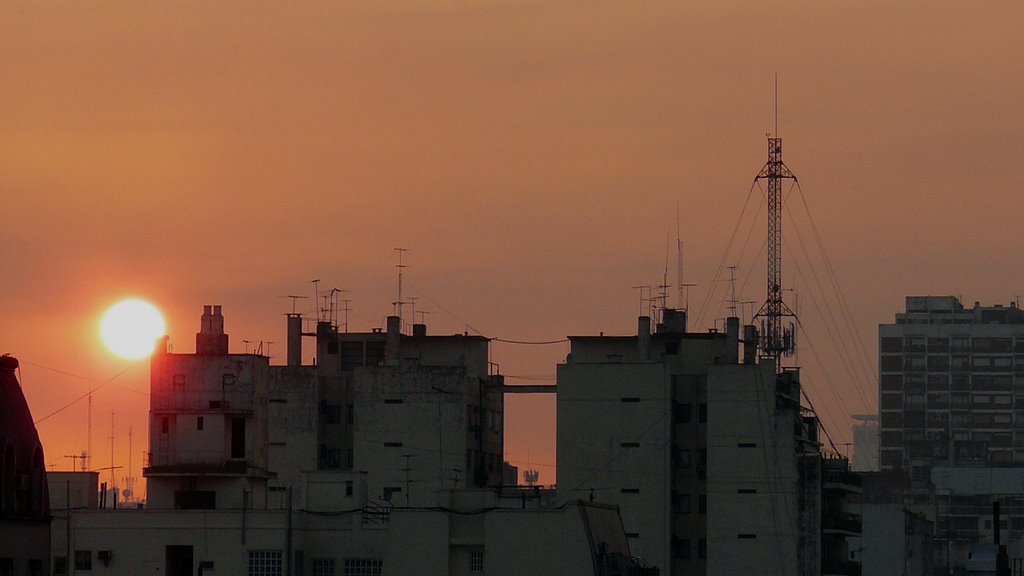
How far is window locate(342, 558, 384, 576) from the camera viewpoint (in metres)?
135

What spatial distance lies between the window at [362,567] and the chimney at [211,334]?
40.1m

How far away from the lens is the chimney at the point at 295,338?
177 metres

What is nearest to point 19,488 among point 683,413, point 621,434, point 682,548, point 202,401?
point 202,401

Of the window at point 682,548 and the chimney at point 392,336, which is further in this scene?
the chimney at point 392,336

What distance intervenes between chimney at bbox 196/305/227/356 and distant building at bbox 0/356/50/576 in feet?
339

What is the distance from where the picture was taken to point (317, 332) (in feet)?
594

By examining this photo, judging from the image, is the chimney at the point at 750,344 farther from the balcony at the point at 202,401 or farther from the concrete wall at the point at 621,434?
the balcony at the point at 202,401

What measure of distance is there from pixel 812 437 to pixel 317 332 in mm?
39311

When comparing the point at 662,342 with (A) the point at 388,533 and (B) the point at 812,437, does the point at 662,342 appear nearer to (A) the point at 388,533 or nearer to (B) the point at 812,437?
(B) the point at 812,437

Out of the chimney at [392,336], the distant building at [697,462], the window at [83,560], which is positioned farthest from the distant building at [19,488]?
the chimney at [392,336]

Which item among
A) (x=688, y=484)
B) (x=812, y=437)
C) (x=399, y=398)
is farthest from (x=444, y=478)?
(x=812, y=437)

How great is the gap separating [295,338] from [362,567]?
A: 147 ft

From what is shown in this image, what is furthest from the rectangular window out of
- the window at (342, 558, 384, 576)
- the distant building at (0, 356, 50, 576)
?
the distant building at (0, 356, 50, 576)

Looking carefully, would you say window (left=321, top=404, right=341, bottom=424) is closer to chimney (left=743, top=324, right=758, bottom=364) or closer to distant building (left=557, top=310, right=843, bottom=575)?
distant building (left=557, top=310, right=843, bottom=575)
